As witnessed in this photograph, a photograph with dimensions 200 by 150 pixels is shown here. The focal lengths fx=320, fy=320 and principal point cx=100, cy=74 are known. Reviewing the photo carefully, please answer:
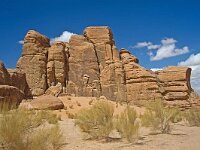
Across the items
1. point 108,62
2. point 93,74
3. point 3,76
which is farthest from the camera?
point 108,62

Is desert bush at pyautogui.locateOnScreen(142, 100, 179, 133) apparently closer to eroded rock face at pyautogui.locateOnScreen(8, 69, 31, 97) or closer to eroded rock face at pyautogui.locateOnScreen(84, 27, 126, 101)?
eroded rock face at pyautogui.locateOnScreen(8, 69, 31, 97)

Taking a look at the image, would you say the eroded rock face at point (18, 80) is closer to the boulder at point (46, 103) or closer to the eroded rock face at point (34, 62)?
the eroded rock face at point (34, 62)

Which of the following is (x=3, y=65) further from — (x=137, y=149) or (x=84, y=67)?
(x=137, y=149)

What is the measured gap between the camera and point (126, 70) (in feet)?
142

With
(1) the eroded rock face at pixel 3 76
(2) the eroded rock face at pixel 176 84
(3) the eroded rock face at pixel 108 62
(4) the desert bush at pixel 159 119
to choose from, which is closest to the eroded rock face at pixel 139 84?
(3) the eroded rock face at pixel 108 62

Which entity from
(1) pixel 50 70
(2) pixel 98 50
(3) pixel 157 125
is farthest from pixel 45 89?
(3) pixel 157 125

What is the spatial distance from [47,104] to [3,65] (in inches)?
249

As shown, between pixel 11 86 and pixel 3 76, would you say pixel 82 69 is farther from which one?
pixel 11 86

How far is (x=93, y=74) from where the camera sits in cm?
4338

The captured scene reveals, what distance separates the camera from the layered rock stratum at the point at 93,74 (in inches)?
1626

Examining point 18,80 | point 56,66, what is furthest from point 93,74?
point 18,80

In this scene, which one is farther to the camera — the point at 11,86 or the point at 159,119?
the point at 11,86

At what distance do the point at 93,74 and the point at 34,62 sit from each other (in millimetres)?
7988

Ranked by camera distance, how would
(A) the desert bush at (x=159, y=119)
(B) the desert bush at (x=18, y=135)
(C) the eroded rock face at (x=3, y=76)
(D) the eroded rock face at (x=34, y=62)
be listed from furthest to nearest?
(D) the eroded rock face at (x=34, y=62) → (C) the eroded rock face at (x=3, y=76) → (A) the desert bush at (x=159, y=119) → (B) the desert bush at (x=18, y=135)
